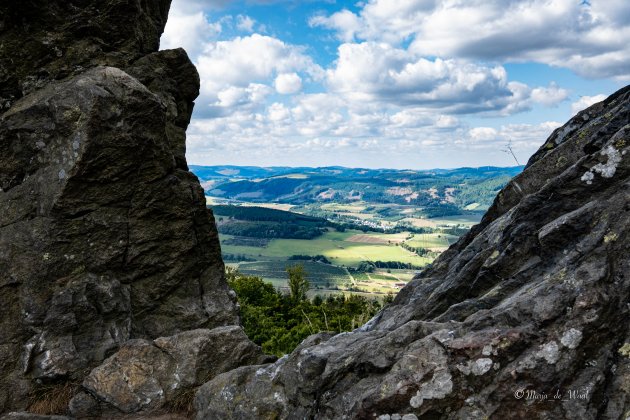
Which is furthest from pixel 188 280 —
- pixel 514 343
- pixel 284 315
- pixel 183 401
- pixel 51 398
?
pixel 284 315

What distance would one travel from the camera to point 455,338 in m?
11.0

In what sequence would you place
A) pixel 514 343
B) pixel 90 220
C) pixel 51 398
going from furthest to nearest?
pixel 90 220 < pixel 51 398 < pixel 514 343

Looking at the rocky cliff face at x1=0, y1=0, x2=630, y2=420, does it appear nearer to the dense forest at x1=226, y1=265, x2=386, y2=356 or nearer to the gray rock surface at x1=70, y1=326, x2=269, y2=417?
the gray rock surface at x1=70, y1=326, x2=269, y2=417

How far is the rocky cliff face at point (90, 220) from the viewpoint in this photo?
53.8ft

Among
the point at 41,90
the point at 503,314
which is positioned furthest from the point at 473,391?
the point at 41,90

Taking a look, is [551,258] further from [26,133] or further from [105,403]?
[26,133]

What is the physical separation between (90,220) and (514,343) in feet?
50.2

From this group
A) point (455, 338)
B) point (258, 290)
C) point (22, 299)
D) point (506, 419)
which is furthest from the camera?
point (258, 290)

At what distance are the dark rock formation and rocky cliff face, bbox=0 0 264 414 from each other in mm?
4650

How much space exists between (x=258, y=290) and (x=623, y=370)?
8724 cm

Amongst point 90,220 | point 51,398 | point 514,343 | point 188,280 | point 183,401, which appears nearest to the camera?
point 514,343

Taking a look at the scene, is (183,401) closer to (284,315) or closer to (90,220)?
(90,220)

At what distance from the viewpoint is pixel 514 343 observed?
10297 millimetres

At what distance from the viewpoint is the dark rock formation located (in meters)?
9.95
